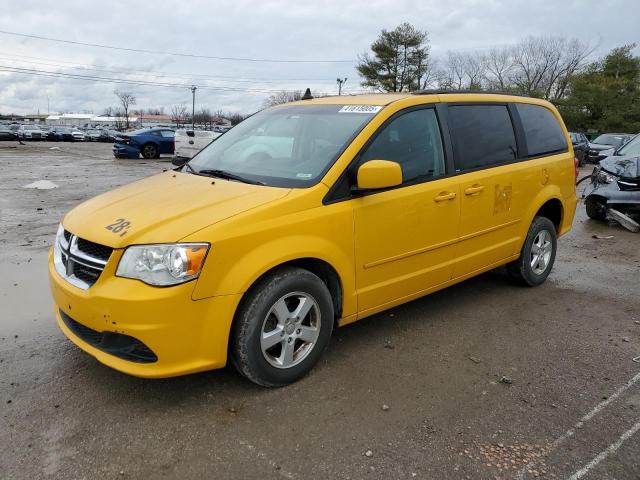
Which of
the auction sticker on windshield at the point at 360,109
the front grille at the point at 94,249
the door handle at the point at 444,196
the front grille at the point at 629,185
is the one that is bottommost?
the front grille at the point at 94,249

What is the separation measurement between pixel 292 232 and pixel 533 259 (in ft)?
10.1

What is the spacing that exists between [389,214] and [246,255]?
112 centimetres

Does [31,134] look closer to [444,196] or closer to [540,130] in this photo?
[540,130]

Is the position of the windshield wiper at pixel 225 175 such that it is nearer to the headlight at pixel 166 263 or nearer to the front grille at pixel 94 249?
the headlight at pixel 166 263

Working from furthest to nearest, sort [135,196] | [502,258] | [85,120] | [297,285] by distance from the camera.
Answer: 1. [85,120]
2. [502,258]
3. [135,196]
4. [297,285]

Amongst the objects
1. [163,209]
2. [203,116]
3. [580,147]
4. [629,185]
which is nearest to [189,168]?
[163,209]

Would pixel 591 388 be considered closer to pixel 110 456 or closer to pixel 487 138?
pixel 487 138

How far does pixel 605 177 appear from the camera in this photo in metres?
8.73

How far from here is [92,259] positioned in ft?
9.48

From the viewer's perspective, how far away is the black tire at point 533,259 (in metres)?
4.96

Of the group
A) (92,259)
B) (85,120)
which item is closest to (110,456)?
(92,259)

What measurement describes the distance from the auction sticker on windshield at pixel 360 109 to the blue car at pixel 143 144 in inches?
808

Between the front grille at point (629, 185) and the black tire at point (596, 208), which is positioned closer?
the front grille at point (629, 185)

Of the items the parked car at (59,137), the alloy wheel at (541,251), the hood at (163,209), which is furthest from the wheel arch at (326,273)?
the parked car at (59,137)
